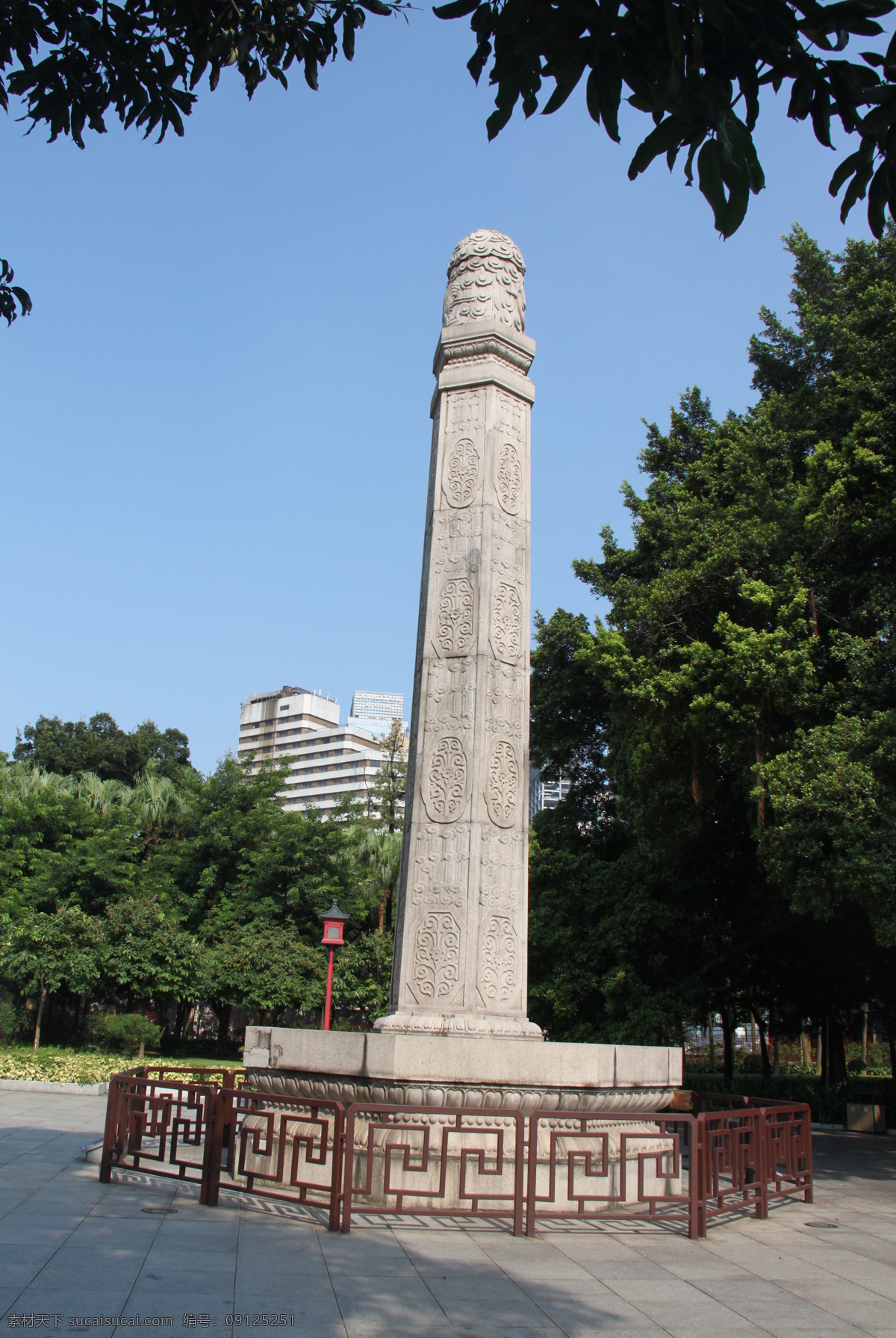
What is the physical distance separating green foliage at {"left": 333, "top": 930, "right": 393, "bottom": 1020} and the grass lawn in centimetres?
290

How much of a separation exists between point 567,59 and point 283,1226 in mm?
5723

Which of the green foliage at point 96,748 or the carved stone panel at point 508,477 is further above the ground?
the green foliage at point 96,748

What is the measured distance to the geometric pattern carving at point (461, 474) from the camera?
8.33m

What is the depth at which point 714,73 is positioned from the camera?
2.86m

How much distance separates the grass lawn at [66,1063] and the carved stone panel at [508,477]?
8.86m

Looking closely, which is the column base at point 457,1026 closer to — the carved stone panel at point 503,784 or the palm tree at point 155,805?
the carved stone panel at point 503,784

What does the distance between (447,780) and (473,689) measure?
75cm

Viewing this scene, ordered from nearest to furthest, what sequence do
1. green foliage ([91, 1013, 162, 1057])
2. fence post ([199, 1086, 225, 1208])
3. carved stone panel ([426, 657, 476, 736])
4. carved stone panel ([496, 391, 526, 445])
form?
1. fence post ([199, 1086, 225, 1208])
2. carved stone panel ([426, 657, 476, 736])
3. carved stone panel ([496, 391, 526, 445])
4. green foliage ([91, 1013, 162, 1057])

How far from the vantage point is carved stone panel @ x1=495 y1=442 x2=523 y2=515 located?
8.35 m

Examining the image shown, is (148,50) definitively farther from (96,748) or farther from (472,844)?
(96,748)

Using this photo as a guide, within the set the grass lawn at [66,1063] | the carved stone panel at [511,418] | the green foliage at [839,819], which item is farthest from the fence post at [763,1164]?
the grass lawn at [66,1063]

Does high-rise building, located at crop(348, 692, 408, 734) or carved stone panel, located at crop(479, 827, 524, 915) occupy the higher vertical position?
high-rise building, located at crop(348, 692, 408, 734)

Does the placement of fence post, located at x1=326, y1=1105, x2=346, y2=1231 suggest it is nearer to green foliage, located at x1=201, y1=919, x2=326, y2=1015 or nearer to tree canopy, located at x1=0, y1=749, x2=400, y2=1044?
tree canopy, located at x1=0, y1=749, x2=400, y2=1044

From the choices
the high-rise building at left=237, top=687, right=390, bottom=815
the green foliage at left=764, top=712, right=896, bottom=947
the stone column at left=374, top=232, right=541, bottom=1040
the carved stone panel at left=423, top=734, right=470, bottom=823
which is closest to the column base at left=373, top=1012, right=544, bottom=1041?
the stone column at left=374, top=232, right=541, bottom=1040
